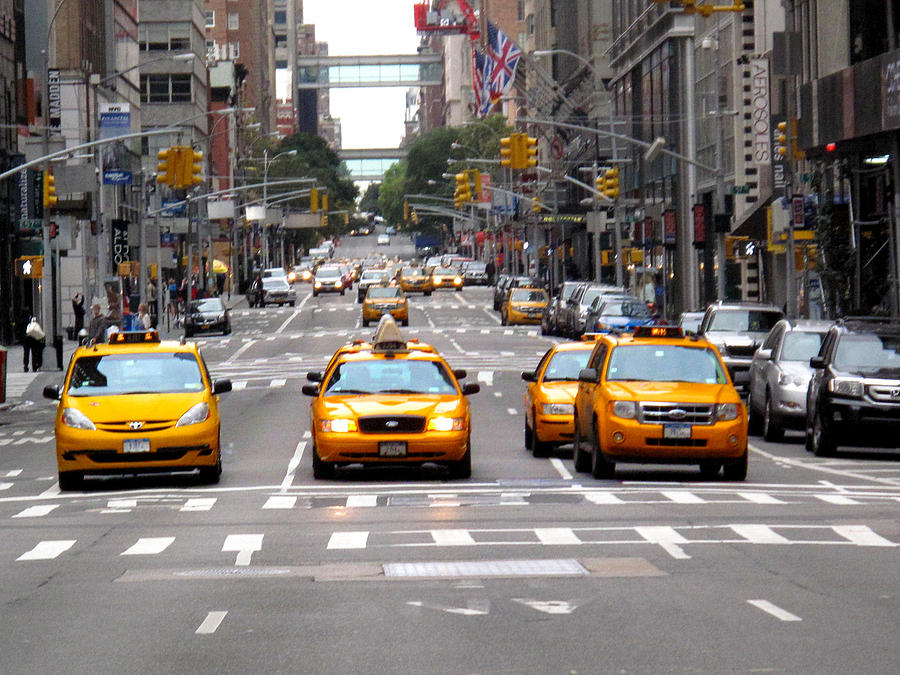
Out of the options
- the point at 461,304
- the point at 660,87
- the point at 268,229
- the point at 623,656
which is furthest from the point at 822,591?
the point at 268,229

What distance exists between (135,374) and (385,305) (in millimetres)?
52352

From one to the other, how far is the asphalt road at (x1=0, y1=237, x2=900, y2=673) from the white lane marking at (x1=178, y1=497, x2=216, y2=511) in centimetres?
5

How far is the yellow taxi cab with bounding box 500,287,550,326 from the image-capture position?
247 ft

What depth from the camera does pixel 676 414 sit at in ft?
67.2

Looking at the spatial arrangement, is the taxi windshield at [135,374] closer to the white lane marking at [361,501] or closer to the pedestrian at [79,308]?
the white lane marking at [361,501]

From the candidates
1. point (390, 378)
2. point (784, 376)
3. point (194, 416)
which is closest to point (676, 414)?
point (390, 378)

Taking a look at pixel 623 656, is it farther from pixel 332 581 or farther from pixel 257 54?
→ pixel 257 54

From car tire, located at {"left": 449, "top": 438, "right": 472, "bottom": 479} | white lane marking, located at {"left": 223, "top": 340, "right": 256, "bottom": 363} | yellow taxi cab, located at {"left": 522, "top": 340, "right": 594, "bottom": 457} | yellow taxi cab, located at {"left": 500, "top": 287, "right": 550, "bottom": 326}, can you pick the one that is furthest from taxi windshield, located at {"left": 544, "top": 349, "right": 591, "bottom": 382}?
yellow taxi cab, located at {"left": 500, "top": 287, "right": 550, "bottom": 326}

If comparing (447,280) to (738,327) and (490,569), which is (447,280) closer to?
(738,327)

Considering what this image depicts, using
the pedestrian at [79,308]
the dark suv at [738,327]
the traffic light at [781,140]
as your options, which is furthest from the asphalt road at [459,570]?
the pedestrian at [79,308]

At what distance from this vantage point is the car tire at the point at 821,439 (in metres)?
24.6

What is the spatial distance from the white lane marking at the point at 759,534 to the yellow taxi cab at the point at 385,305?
57.7m

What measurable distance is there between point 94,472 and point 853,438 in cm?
999

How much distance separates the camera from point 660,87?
80.8 m
